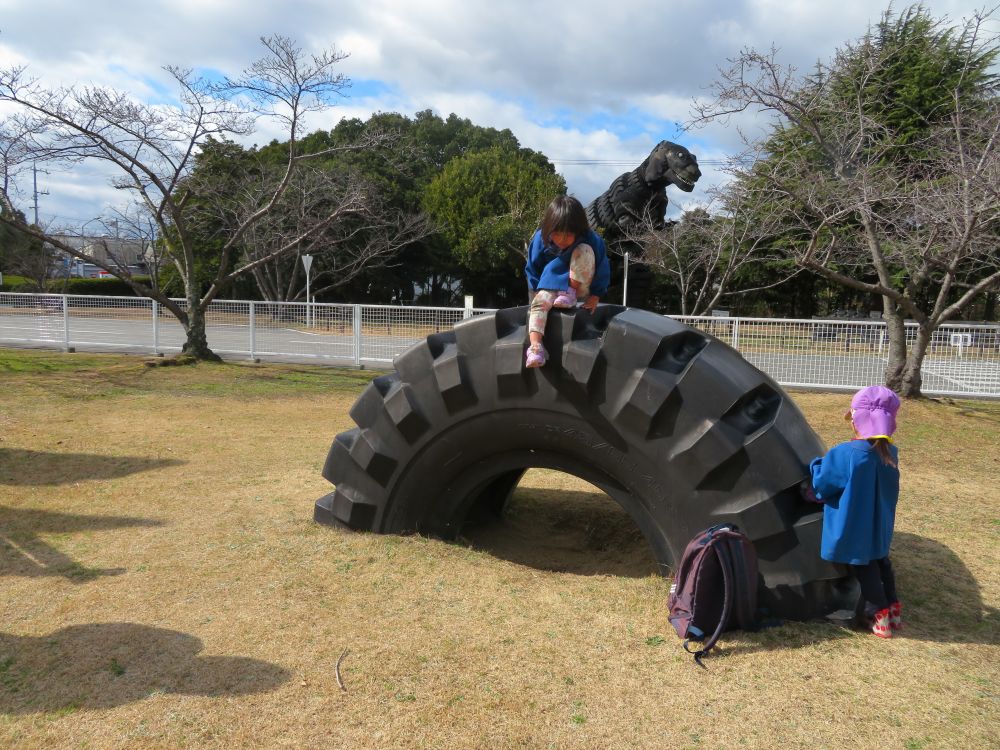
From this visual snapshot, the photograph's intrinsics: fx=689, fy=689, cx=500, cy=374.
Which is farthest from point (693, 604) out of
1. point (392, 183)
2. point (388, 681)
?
point (392, 183)

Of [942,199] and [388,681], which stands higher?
[942,199]

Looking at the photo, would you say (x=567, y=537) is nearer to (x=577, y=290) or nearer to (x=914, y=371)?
(x=577, y=290)

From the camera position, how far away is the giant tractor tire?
2.82 m

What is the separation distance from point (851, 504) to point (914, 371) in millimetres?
9412

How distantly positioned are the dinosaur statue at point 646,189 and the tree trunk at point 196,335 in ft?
28.1

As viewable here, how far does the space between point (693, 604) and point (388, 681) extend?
1.22 metres

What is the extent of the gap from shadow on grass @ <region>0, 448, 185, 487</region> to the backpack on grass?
15.7 ft

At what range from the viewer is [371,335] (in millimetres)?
14828

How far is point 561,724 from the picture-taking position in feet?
7.52

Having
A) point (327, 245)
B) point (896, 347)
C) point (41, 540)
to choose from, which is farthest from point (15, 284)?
point (896, 347)

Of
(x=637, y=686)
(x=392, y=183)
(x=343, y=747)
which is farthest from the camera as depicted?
(x=392, y=183)

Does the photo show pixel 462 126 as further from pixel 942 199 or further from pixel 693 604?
pixel 693 604

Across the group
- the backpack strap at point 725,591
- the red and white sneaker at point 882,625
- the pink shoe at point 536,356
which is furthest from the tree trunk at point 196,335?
the red and white sneaker at point 882,625

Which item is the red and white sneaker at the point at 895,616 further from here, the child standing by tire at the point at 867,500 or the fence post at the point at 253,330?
the fence post at the point at 253,330
